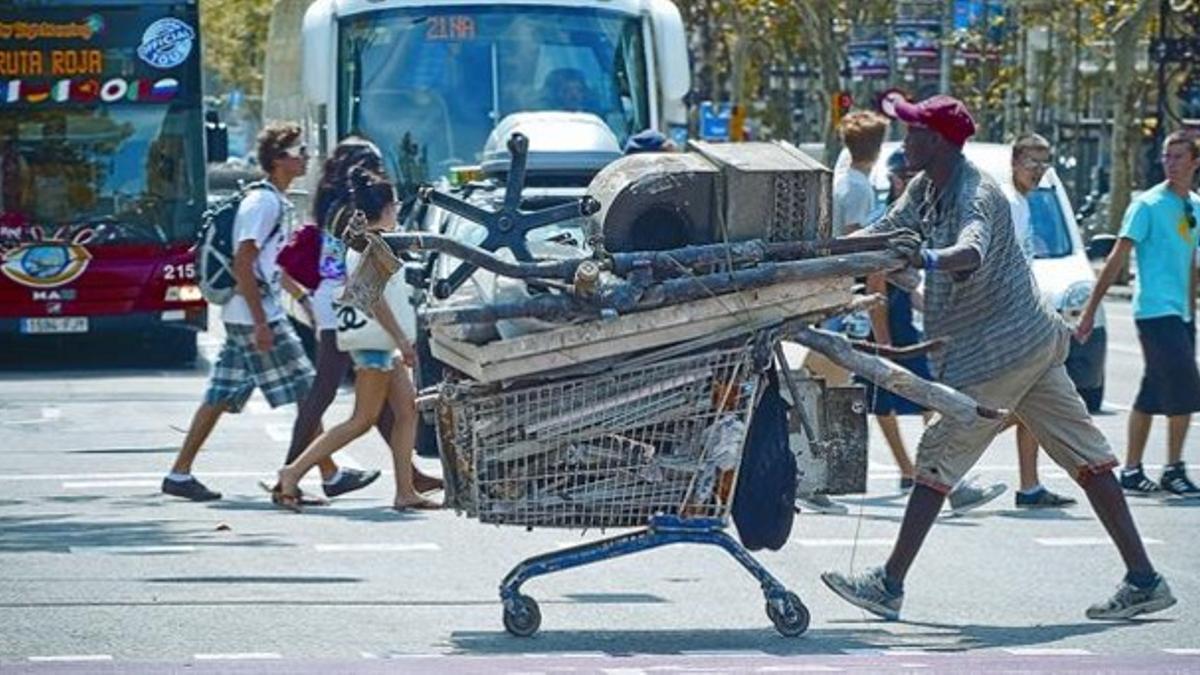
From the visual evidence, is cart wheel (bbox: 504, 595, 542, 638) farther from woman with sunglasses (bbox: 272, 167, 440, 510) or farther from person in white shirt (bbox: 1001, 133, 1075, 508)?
person in white shirt (bbox: 1001, 133, 1075, 508)

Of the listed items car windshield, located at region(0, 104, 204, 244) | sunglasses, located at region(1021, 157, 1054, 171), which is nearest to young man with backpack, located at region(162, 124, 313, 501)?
sunglasses, located at region(1021, 157, 1054, 171)

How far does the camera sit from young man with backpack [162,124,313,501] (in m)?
13.9

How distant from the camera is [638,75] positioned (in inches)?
866

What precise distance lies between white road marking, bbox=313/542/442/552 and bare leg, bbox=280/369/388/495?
115 centimetres

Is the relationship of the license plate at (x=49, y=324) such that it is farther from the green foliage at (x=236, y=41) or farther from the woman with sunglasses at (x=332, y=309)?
the green foliage at (x=236, y=41)

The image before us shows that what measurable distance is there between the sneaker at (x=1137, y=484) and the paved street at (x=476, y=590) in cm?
32

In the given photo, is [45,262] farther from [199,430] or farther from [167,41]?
[199,430]

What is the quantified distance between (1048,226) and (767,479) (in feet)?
35.0

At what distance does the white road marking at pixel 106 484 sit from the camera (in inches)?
581

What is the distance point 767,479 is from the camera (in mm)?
9609

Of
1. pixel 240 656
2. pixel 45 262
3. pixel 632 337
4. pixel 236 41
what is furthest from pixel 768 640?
pixel 236 41

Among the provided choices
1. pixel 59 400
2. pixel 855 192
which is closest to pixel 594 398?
pixel 855 192

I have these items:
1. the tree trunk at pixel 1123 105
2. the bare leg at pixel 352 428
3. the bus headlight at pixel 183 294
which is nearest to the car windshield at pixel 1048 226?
the bare leg at pixel 352 428

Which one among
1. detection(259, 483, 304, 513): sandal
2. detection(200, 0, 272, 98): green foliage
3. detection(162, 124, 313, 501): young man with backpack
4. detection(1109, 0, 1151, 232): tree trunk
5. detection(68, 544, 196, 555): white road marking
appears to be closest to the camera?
detection(68, 544, 196, 555): white road marking
